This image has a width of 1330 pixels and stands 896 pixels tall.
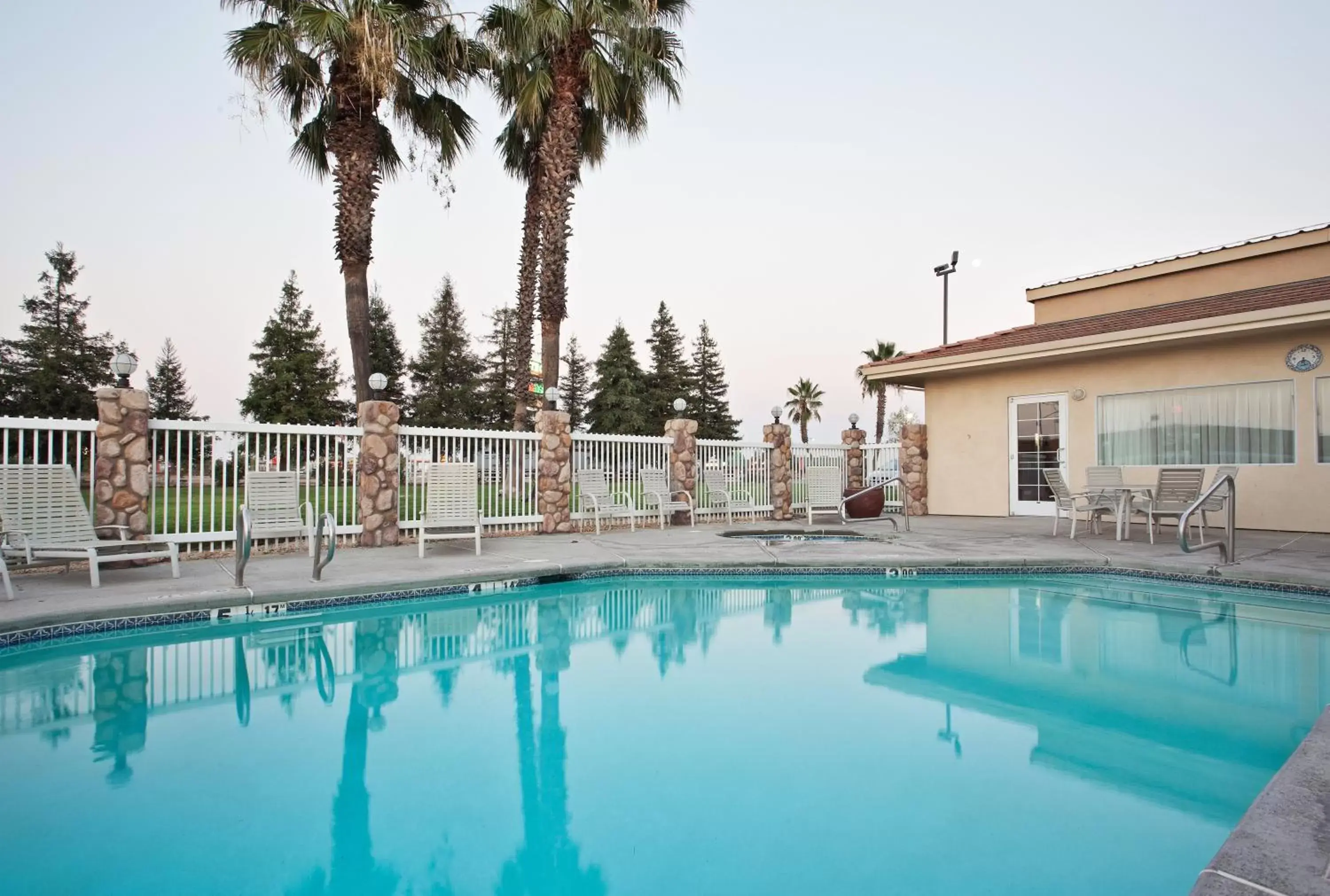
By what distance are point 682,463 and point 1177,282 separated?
10.0 meters

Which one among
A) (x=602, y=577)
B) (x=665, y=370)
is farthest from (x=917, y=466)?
(x=665, y=370)

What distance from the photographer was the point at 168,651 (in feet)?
15.5

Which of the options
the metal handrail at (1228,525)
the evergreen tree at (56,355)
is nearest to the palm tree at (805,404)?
the evergreen tree at (56,355)

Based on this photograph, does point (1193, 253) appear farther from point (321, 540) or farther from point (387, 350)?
point (387, 350)

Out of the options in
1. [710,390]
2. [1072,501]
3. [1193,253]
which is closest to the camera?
[1072,501]

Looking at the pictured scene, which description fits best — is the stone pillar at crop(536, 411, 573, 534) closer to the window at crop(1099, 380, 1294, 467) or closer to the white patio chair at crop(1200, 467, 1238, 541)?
the white patio chair at crop(1200, 467, 1238, 541)

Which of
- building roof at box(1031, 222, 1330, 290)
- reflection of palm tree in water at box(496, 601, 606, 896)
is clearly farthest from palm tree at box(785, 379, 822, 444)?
reflection of palm tree in water at box(496, 601, 606, 896)

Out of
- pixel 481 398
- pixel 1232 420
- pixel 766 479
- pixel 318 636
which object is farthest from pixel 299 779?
pixel 481 398

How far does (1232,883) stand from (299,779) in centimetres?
316

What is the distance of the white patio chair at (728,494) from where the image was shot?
1251cm

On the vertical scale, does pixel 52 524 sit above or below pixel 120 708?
above

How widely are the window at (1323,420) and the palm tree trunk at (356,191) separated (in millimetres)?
13730

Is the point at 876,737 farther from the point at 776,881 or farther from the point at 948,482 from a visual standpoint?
the point at 948,482

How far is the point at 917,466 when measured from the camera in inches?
568
